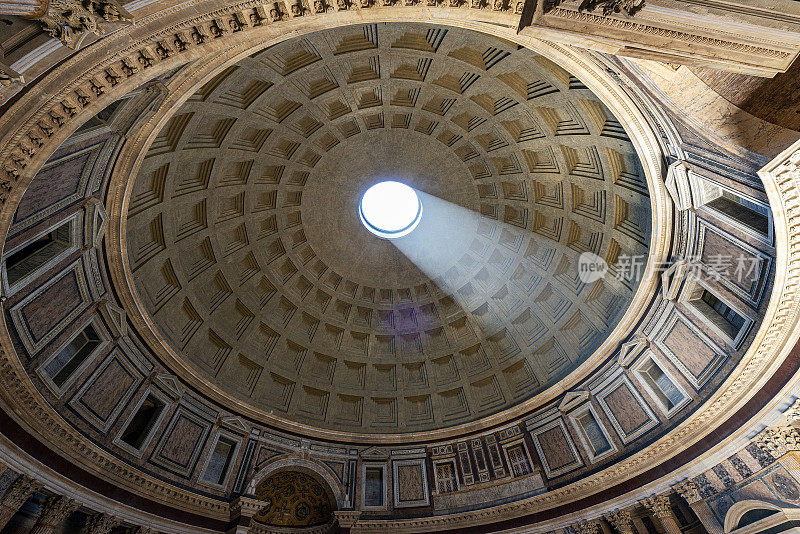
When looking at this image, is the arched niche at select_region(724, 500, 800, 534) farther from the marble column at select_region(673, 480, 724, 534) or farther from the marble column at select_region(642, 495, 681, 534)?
the marble column at select_region(642, 495, 681, 534)

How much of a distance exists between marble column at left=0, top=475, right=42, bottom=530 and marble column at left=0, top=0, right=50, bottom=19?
1117 centimetres

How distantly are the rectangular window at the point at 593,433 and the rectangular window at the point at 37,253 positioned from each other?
18.4m

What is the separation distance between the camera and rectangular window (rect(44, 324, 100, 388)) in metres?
13.2

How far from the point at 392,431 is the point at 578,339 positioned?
941 cm

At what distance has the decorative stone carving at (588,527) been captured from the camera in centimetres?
1477

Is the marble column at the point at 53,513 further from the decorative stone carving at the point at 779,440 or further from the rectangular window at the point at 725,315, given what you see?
the rectangular window at the point at 725,315

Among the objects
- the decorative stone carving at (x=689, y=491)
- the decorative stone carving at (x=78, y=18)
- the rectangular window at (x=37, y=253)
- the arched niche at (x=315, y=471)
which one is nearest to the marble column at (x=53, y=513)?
the rectangular window at (x=37, y=253)

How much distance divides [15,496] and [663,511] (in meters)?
17.2

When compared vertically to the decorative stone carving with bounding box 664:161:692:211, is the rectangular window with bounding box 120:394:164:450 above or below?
below

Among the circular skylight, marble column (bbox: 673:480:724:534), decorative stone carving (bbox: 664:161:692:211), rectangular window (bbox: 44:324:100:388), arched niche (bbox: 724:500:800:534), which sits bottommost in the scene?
arched niche (bbox: 724:500:800:534)

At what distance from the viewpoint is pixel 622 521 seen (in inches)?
555

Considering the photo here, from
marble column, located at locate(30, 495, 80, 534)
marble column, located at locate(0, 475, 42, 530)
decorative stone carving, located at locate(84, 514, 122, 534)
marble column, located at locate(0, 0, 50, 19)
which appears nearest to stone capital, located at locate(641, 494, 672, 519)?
decorative stone carving, located at locate(84, 514, 122, 534)

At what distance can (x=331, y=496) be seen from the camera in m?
18.7

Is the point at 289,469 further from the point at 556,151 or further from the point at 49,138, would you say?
the point at 556,151
